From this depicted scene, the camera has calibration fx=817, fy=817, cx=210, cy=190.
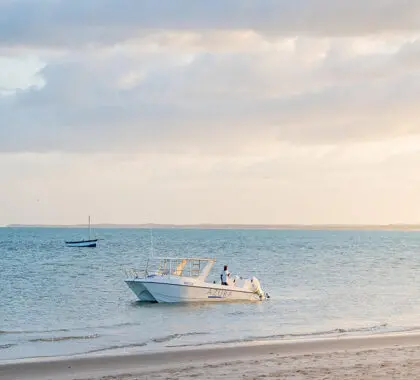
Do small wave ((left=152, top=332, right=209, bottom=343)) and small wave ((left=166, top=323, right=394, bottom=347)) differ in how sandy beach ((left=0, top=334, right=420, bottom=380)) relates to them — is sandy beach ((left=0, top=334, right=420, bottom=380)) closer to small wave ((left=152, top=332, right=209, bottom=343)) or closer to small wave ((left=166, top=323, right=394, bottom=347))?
small wave ((left=166, top=323, right=394, bottom=347))

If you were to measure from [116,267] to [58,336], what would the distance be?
46359 mm

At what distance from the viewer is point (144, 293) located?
40531 mm

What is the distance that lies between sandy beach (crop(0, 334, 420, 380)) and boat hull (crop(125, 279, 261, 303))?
15.1 meters

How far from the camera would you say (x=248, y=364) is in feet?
66.1

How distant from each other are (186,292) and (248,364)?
64.8 ft

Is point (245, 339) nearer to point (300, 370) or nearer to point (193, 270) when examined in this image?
point (300, 370)

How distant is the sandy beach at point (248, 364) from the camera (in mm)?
18438

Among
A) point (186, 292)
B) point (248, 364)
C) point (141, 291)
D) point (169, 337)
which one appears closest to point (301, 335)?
point (169, 337)

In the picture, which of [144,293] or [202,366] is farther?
[144,293]

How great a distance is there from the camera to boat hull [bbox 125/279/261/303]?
39.8 meters

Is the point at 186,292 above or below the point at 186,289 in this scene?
below

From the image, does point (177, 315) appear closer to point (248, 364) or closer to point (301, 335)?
point (301, 335)

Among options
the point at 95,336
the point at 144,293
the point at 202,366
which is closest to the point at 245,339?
the point at 95,336

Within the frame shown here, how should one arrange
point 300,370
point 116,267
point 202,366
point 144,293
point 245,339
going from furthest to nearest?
point 116,267, point 144,293, point 245,339, point 202,366, point 300,370
